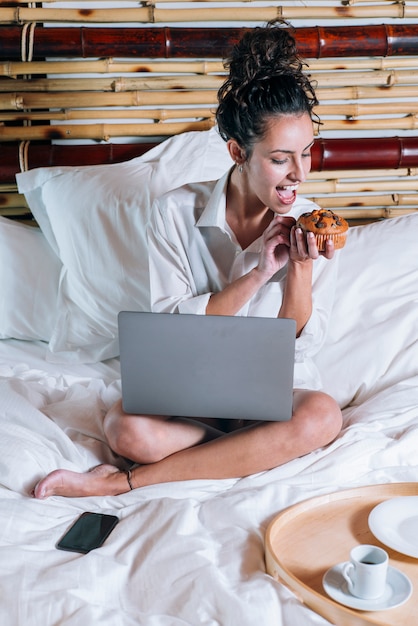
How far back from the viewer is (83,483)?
1.52 m

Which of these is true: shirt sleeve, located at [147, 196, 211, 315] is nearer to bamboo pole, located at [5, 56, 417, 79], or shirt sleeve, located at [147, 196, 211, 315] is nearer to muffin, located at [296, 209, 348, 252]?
muffin, located at [296, 209, 348, 252]

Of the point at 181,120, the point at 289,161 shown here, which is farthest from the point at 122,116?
the point at 289,161

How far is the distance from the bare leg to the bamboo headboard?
104 cm

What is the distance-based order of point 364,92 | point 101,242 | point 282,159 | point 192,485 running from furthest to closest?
point 364,92 < point 101,242 < point 282,159 < point 192,485

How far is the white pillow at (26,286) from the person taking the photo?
2154mm

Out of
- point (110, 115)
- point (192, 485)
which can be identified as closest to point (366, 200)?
point (110, 115)

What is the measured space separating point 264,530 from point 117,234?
1.05 metres

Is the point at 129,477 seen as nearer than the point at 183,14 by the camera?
Yes

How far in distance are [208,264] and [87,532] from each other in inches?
28.3

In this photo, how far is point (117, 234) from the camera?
6.81ft

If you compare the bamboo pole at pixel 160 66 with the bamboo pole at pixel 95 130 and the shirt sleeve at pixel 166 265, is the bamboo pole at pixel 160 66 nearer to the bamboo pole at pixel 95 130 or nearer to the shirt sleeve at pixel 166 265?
the bamboo pole at pixel 95 130

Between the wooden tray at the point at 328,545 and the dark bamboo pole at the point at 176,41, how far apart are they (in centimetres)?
150

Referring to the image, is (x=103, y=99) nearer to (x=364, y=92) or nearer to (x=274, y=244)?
(x=364, y=92)

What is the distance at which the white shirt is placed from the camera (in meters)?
1.71
